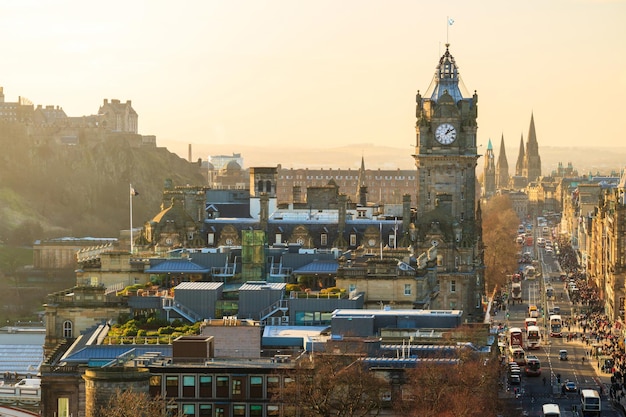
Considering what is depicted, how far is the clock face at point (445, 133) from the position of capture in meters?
159

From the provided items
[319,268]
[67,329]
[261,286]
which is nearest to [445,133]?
[319,268]

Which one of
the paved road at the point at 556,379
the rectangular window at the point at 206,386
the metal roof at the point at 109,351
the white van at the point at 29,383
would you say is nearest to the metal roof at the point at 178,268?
the white van at the point at 29,383

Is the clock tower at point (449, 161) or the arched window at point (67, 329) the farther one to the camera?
the clock tower at point (449, 161)

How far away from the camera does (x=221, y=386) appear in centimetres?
9012

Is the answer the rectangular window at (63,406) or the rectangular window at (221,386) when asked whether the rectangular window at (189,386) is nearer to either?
the rectangular window at (221,386)

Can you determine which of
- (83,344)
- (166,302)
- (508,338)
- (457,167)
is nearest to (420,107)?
(457,167)

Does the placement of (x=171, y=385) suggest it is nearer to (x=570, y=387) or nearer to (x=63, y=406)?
(x=63, y=406)

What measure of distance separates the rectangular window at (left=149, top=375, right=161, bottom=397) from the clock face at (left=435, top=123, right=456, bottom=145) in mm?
73390

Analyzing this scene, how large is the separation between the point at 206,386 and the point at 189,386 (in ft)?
2.65

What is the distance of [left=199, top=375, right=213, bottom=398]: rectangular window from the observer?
295 ft

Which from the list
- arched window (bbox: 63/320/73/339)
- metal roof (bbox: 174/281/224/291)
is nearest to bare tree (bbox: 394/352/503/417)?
metal roof (bbox: 174/281/224/291)

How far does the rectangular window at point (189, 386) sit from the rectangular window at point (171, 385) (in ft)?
1.37

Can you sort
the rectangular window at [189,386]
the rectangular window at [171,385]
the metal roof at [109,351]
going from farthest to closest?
1. the metal roof at [109,351]
2. the rectangular window at [189,386]
3. the rectangular window at [171,385]

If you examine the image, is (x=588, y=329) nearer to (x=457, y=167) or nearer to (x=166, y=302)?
(x=457, y=167)
